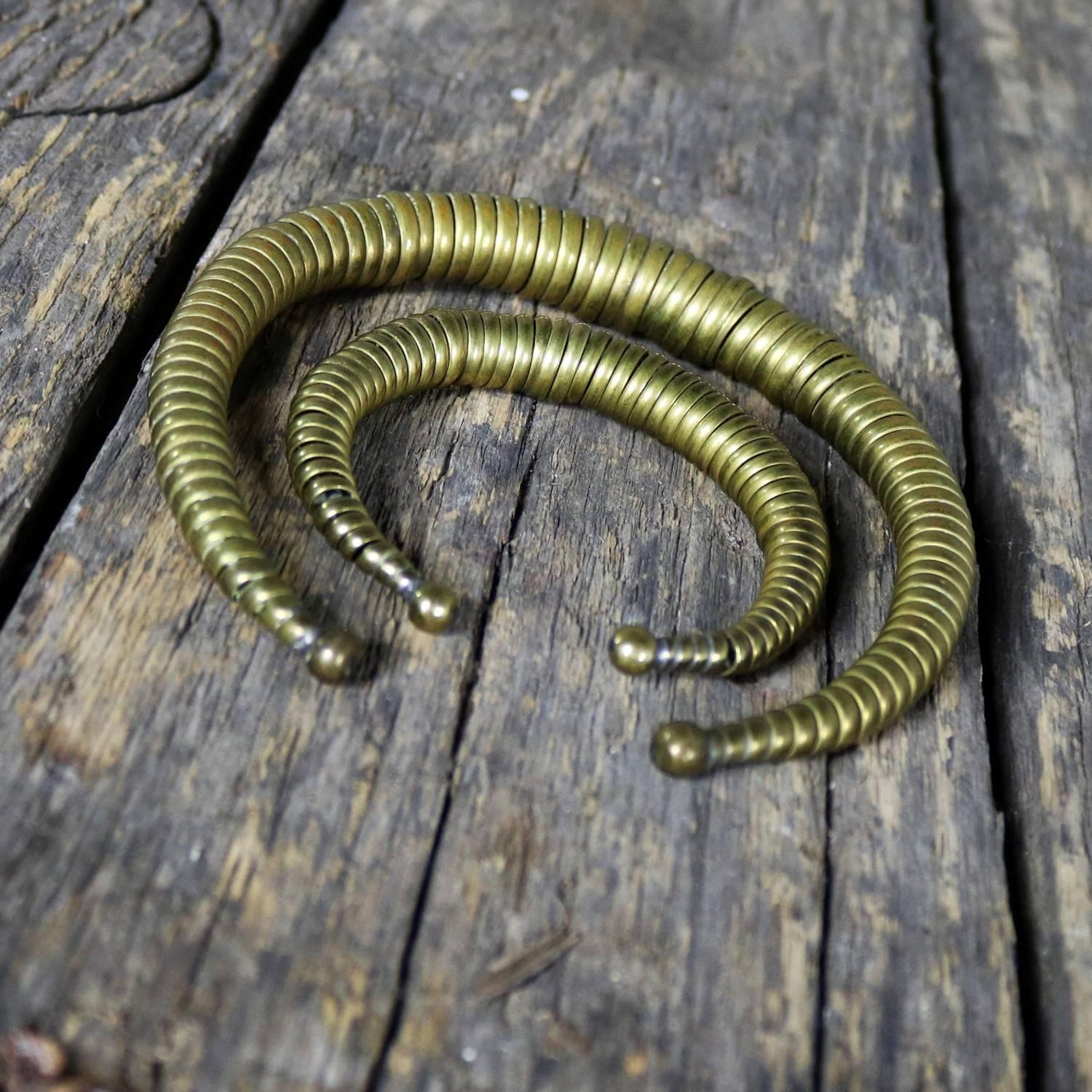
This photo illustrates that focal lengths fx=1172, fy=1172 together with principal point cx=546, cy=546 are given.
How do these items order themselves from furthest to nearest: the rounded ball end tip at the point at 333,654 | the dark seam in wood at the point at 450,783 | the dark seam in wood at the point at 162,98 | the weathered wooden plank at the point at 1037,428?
the dark seam in wood at the point at 162,98 → the weathered wooden plank at the point at 1037,428 → the rounded ball end tip at the point at 333,654 → the dark seam in wood at the point at 450,783

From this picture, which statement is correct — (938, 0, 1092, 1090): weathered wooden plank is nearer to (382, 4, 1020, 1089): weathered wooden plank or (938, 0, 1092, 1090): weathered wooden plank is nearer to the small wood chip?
(382, 4, 1020, 1089): weathered wooden plank

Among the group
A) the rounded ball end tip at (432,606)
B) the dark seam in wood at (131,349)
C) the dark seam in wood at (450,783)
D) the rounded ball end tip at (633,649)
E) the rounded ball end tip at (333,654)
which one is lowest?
the rounded ball end tip at (633,649)

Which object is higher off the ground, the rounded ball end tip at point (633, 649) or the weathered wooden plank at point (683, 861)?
the rounded ball end tip at point (633, 649)

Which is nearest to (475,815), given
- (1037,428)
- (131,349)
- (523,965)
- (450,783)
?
(450,783)

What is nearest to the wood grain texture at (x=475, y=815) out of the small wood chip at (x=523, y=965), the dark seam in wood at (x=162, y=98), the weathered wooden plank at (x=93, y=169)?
the small wood chip at (x=523, y=965)

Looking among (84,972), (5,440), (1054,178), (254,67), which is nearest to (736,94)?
(1054,178)

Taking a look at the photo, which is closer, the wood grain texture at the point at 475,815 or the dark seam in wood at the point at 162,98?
the wood grain texture at the point at 475,815

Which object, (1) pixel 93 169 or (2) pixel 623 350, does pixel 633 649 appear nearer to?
(2) pixel 623 350

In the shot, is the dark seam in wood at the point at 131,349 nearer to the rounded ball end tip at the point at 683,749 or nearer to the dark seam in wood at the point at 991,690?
the rounded ball end tip at the point at 683,749
